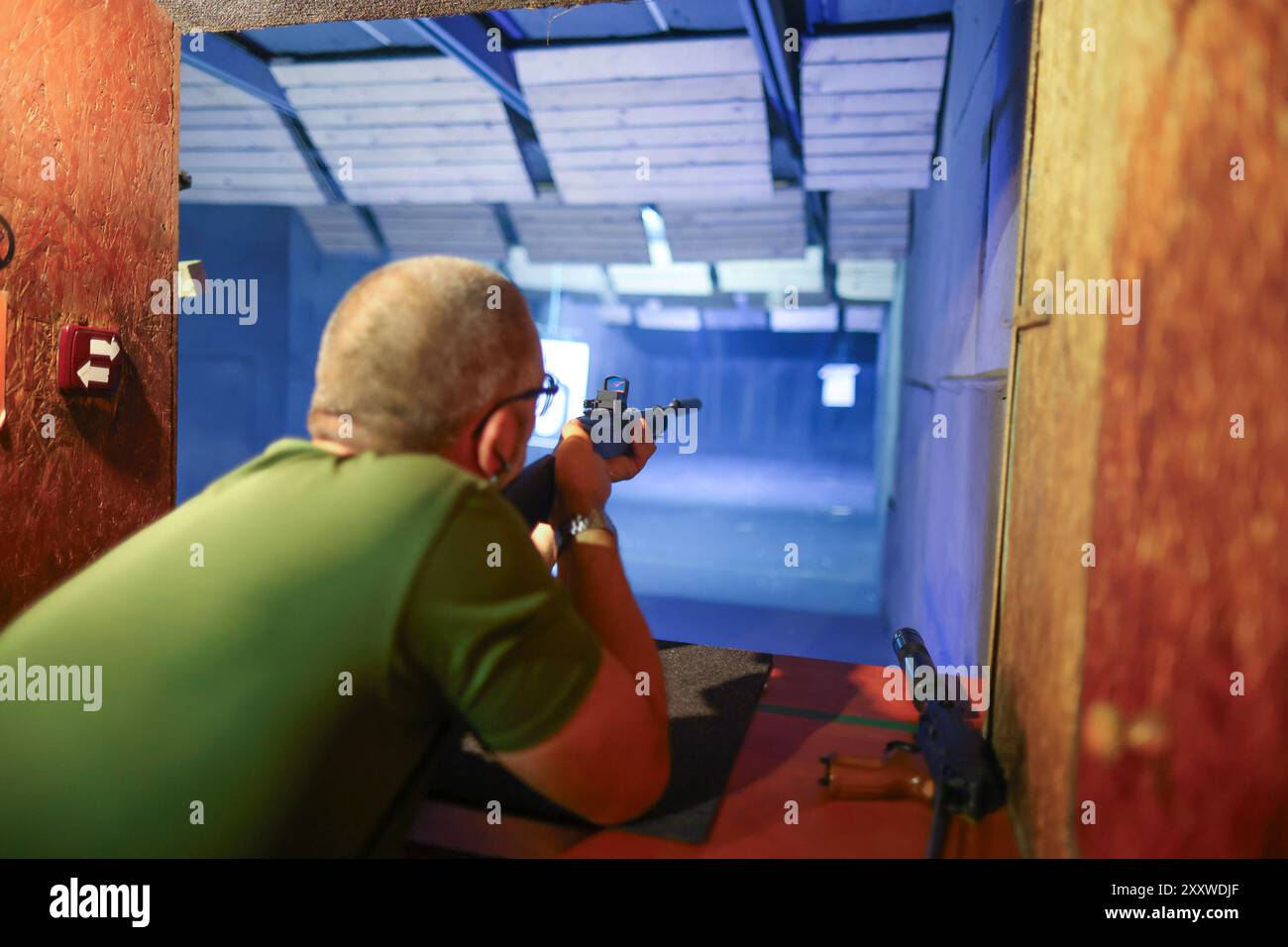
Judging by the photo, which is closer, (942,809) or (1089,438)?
(1089,438)

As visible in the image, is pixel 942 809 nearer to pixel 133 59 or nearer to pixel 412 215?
pixel 133 59

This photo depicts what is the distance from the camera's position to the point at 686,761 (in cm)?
124

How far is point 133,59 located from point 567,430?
4.60 feet

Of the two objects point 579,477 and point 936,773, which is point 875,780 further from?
point 579,477

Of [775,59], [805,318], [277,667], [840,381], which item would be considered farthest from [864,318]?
[277,667]

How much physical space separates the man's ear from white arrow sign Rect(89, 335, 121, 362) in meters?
1.22

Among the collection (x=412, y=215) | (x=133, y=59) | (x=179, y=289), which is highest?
(x=412, y=215)

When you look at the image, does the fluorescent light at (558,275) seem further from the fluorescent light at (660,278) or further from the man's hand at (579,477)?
the man's hand at (579,477)

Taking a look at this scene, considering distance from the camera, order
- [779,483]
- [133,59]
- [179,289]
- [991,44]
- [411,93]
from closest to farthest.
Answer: [133,59]
[179,289]
[991,44]
[411,93]
[779,483]

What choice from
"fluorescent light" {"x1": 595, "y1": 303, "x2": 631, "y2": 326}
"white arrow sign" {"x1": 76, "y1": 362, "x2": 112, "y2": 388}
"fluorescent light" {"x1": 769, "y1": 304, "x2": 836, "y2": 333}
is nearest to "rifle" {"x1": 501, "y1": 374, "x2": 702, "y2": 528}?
"white arrow sign" {"x1": 76, "y1": 362, "x2": 112, "y2": 388}

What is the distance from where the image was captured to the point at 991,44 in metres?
2.26

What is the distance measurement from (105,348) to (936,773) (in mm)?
1903

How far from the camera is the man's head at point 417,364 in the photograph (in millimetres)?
938
